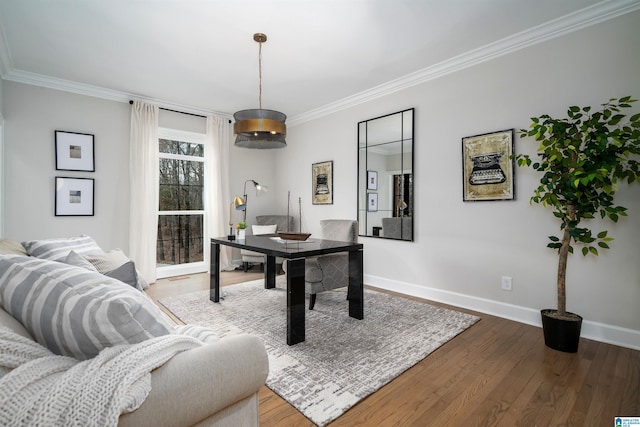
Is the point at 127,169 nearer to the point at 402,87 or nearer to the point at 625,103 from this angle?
the point at 402,87

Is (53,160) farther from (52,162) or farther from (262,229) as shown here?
(262,229)

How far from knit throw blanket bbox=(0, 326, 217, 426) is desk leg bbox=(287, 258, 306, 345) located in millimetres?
1563

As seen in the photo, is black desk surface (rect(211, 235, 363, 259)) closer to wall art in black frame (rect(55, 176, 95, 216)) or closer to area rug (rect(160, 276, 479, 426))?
area rug (rect(160, 276, 479, 426))

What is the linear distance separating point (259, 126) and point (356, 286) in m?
1.68

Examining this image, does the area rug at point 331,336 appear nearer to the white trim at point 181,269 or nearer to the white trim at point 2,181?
the white trim at point 181,269

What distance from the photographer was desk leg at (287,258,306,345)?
7.87 ft

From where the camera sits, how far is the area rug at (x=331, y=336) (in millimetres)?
1828

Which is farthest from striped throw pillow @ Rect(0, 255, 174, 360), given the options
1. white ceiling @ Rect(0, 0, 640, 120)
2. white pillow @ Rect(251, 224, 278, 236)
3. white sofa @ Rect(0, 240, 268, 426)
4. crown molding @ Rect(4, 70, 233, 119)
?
white pillow @ Rect(251, 224, 278, 236)

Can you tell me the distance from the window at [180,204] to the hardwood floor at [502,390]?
3.54 m

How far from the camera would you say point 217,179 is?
498cm

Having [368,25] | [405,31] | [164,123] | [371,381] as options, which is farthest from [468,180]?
[164,123]

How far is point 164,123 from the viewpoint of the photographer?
4594mm

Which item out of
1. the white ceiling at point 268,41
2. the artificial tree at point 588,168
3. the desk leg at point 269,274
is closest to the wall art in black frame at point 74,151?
the white ceiling at point 268,41

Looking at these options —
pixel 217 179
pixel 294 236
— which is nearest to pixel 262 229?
pixel 217 179
